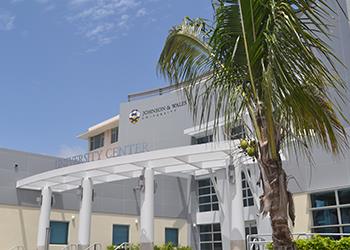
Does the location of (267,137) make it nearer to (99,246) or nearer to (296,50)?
(296,50)

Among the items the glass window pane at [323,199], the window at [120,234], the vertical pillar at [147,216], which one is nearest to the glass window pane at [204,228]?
the window at [120,234]

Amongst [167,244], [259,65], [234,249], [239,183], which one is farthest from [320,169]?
[259,65]

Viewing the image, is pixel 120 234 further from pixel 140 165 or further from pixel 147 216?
pixel 140 165

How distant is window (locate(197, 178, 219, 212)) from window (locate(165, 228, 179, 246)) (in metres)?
1.76

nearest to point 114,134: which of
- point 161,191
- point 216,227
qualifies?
point 161,191

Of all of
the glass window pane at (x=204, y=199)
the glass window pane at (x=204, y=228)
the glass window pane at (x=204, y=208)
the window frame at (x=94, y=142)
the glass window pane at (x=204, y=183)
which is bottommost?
the glass window pane at (x=204, y=228)

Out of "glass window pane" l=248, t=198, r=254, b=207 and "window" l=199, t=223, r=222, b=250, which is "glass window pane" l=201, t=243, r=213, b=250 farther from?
"glass window pane" l=248, t=198, r=254, b=207

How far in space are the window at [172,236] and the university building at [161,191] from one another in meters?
0.05

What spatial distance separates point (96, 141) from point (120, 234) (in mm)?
18276

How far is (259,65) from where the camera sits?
4.97 meters

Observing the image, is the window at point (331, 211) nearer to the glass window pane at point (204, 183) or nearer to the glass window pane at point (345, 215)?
the glass window pane at point (345, 215)

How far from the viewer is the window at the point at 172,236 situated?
898 inches

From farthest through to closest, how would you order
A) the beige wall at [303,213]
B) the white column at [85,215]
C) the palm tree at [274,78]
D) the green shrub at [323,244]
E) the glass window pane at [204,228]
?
1. the glass window pane at [204,228]
2. the white column at [85,215]
3. the beige wall at [303,213]
4. the green shrub at [323,244]
5. the palm tree at [274,78]

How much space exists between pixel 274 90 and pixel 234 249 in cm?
1048
